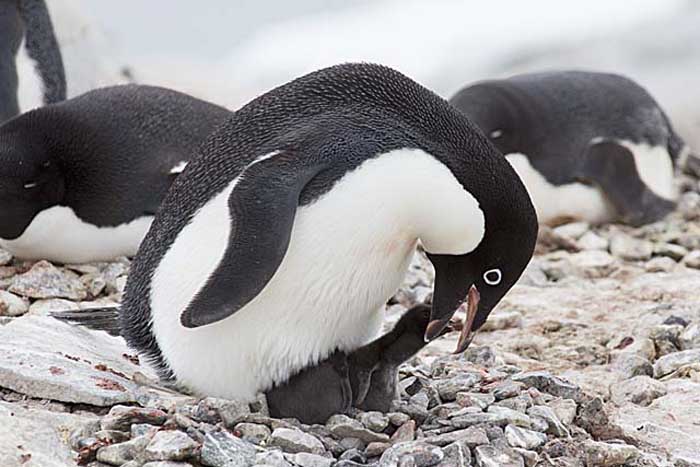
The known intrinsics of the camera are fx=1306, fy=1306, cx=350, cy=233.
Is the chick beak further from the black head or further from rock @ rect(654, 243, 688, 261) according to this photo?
rock @ rect(654, 243, 688, 261)

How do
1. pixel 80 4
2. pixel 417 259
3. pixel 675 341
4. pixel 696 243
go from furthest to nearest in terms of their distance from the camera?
pixel 80 4
pixel 696 243
pixel 417 259
pixel 675 341

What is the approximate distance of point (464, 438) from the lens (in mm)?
2746

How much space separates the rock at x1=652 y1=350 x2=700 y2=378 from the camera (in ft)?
12.6

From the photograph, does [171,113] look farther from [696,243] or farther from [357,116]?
[696,243]

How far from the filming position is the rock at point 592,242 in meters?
6.04

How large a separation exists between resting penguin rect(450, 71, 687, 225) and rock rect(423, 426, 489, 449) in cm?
372

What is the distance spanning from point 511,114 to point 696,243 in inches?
43.3

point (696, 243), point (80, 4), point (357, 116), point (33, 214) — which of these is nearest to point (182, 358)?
point (357, 116)

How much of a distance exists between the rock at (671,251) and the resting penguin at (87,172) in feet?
7.53

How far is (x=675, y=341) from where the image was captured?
412cm

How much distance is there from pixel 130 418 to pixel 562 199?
418cm

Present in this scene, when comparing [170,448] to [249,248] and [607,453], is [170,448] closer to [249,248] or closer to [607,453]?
[249,248]

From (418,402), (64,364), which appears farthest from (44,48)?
(418,402)

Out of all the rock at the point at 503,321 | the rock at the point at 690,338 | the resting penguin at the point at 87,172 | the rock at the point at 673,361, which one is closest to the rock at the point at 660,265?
the rock at the point at 503,321
